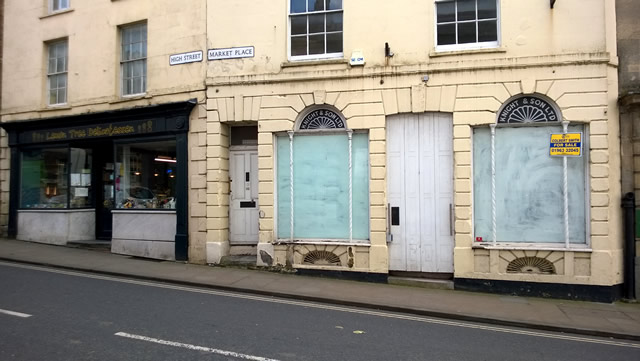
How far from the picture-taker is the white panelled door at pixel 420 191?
8.81 meters

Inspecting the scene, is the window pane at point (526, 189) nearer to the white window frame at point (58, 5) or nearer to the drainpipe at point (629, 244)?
the drainpipe at point (629, 244)

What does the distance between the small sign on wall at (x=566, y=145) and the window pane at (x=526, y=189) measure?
13cm

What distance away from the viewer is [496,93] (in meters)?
8.55

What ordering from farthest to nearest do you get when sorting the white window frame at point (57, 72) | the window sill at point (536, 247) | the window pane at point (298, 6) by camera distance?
the white window frame at point (57, 72)
the window pane at point (298, 6)
the window sill at point (536, 247)

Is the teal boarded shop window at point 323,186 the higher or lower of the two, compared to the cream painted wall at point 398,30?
lower

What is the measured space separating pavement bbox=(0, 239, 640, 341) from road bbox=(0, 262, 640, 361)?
0.24 metres

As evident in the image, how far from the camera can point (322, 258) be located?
9.29 metres

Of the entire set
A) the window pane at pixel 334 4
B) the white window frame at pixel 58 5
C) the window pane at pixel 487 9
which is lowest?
the window pane at pixel 487 9

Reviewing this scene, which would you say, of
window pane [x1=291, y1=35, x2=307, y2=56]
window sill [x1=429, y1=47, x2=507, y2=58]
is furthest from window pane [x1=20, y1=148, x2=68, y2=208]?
window sill [x1=429, y1=47, x2=507, y2=58]

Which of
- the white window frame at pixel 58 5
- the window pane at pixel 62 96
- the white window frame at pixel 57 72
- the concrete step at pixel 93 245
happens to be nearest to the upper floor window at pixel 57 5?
the white window frame at pixel 58 5

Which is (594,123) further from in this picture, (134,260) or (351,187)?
(134,260)

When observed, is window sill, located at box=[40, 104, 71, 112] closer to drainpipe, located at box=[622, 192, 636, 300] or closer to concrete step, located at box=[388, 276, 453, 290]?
concrete step, located at box=[388, 276, 453, 290]

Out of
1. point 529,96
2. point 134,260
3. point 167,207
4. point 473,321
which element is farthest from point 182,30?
point 473,321

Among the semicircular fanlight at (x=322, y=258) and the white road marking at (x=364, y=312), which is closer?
the white road marking at (x=364, y=312)
